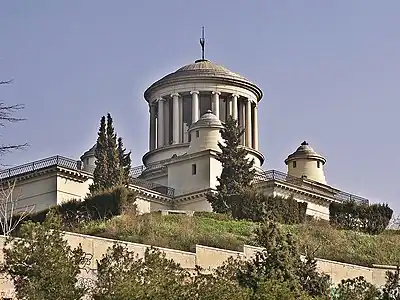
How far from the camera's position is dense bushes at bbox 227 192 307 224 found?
47906 millimetres

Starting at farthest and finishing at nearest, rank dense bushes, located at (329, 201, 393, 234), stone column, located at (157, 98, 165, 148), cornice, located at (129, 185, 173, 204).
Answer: stone column, located at (157, 98, 165, 148) → cornice, located at (129, 185, 173, 204) → dense bushes, located at (329, 201, 393, 234)

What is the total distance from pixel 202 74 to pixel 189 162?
7.18 m

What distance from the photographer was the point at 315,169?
6169 centimetres

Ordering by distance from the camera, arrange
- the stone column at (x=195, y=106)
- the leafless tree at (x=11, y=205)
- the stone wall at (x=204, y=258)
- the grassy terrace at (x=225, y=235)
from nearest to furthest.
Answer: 1. the stone wall at (x=204, y=258)
2. the grassy terrace at (x=225, y=235)
3. the leafless tree at (x=11, y=205)
4. the stone column at (x=195, y=106)

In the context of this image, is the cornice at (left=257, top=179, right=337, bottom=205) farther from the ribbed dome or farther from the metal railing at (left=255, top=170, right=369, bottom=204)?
the ribbed dome

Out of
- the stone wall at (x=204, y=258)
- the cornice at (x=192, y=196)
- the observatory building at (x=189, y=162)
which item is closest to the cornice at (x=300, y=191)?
the observatory building at (x=189, y=162)

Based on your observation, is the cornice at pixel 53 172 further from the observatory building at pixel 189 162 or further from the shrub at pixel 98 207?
the shrub at pixel 98 207

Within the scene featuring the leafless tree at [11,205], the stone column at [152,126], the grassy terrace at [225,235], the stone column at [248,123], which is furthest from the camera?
the stone column at [152,126]

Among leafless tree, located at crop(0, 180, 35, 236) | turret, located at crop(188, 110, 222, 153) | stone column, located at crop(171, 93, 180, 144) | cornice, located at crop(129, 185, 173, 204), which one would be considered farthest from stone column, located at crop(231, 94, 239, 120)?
leafless tree, located at crop(0, 180, 35, 236)

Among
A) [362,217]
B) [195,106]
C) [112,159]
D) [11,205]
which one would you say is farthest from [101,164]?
[195,106]

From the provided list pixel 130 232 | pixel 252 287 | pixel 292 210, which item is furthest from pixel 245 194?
pixel 252 287

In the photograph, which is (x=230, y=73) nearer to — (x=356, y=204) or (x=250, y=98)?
(x=250, y=98)

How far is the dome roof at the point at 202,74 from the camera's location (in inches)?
2557

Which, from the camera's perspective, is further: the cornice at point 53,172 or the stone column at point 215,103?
the stone column at point 215,103
